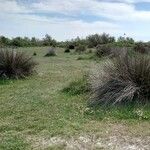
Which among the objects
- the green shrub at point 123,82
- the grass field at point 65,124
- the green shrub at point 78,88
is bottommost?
the grass field at point 65,124

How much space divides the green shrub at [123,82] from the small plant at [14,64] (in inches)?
197

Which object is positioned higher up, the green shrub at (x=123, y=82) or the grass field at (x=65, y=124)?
the green shrub at (x=123, y=82)

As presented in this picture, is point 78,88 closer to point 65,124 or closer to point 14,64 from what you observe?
point 65,124

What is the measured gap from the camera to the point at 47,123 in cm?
820

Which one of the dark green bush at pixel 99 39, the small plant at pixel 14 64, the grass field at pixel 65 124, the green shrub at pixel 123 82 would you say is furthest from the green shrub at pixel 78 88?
the dark green bush at pixel 99 39

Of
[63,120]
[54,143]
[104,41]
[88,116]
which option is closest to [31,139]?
[54,143]

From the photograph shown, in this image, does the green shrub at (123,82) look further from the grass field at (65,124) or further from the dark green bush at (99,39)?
the dark green bush at (99,39)

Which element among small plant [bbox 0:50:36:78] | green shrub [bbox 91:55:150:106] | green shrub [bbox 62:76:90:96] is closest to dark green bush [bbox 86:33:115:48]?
small plant [bbox 0:50:36:78]

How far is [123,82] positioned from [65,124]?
2.16 m

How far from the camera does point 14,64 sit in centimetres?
1486

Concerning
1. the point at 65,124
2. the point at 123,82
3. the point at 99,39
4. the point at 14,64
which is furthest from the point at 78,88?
the point at 99,39

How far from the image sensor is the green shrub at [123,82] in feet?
31.0

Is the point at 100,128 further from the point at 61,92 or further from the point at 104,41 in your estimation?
the point at 104,41

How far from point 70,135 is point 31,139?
652 millimetres
